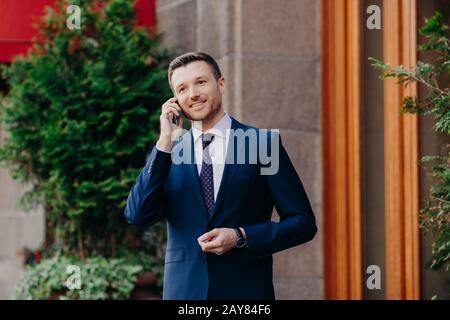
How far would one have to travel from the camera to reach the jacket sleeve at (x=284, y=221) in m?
3.98

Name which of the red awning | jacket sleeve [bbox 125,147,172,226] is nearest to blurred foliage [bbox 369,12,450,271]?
jacket sleeve [bbox 125,147,172,226]

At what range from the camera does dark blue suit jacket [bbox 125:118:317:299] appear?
403 cm

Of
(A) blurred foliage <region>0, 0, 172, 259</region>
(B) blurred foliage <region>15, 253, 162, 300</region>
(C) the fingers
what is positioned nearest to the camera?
(C) the fingers

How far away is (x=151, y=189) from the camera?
13.2 feet

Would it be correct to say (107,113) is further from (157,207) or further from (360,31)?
(157,207)

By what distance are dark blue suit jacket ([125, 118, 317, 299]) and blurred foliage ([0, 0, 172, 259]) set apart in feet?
12.0

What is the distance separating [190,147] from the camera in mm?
4191

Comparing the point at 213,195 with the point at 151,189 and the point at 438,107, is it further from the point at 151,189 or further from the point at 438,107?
the point at 438,107

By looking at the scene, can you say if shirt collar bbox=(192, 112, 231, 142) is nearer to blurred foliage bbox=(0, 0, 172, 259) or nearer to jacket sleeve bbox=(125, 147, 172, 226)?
jacket sleeve bbox=(125, 147, 172, 226)

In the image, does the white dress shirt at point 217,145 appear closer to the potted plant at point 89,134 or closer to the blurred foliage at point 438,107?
the blurred foliage at point 438,107

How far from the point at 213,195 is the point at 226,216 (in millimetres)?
117
